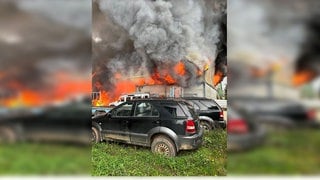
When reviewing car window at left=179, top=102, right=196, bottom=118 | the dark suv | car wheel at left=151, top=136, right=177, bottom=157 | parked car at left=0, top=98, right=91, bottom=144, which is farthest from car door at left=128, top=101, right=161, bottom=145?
parked car at left=0, top=98, right=91, bottom=144

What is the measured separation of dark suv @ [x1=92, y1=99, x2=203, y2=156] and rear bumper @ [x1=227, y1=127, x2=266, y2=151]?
320 millimetres

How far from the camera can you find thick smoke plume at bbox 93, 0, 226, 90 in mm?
4305

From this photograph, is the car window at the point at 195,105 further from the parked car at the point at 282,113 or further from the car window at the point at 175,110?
the parked car at the point at 282,113

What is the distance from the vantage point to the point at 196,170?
14.3 feet

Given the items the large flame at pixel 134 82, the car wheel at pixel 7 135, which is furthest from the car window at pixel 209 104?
the car wheel at pixel 7 135

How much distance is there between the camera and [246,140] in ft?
13.7

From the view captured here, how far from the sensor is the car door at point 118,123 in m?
4.39

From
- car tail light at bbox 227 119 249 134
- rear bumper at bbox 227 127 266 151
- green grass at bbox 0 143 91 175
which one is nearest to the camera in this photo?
green grass at bbox 0 143 91 175

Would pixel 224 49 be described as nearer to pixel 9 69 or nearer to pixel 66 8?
pixel 66 8

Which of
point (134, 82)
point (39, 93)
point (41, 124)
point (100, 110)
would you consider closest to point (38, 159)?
point (41, 124)

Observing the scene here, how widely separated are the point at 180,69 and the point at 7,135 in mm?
1820

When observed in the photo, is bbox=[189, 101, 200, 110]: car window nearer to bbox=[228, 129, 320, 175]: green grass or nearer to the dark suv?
the dark suv

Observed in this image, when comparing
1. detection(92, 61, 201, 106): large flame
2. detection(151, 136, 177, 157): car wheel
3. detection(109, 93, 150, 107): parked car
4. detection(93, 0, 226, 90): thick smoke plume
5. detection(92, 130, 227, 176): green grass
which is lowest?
detection(92, 130, 227, 176): green grass

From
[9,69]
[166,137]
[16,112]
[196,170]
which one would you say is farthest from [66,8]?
[196,170]
